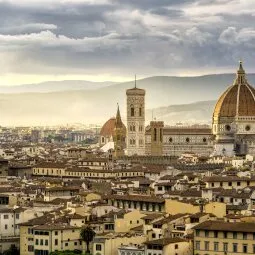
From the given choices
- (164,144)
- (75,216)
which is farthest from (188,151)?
(75,216)

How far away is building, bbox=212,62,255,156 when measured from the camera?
5891 inches

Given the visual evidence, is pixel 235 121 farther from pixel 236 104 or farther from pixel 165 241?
pixel 165 241

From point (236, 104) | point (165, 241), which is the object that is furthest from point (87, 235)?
point (236, 104)

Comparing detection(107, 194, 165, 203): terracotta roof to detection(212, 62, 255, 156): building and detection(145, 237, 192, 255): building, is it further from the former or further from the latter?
detection(212, 62, 255, 156): building

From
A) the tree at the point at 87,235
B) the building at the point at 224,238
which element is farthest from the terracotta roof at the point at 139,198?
the building at the point at 224,238

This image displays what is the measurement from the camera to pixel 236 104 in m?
154

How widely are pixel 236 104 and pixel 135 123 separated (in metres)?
17.0

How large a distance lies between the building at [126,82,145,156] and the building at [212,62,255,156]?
12.4m

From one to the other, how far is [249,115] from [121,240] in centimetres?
9828

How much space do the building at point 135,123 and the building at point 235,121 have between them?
12.4 m

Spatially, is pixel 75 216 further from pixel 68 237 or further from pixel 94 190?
pixel 94 190

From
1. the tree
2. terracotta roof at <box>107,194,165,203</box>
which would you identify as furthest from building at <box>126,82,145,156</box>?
the tree

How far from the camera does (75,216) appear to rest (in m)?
61.5

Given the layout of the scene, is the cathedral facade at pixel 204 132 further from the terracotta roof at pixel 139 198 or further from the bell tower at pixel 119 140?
the terracotta roof at pixel 139 198
